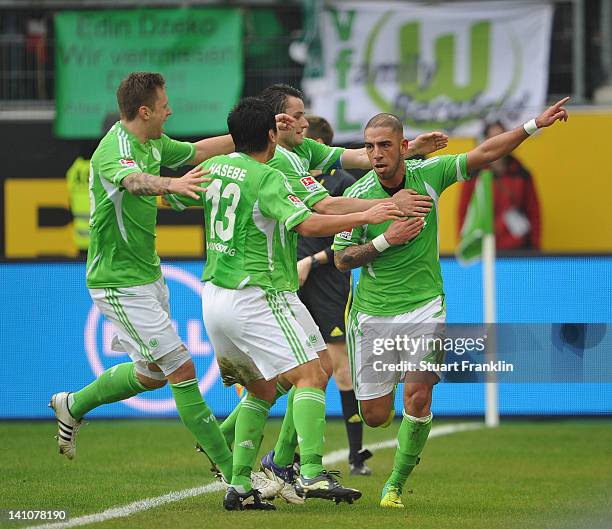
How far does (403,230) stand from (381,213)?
51 centimetres

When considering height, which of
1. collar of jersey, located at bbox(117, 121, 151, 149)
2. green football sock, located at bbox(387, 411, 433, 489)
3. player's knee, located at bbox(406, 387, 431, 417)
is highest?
collar of jersey, located at bbox(117, 121, 151, 149)

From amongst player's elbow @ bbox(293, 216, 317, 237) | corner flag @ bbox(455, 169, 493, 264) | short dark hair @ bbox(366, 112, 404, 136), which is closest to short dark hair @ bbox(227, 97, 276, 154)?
player's elbow @ bbox(293, 216, 317, 237)

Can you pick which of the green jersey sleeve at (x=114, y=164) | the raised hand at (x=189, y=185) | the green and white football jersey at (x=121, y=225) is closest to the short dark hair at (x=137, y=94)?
the green and white football jersey at (x=121, y=225)

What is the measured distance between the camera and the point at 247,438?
8.13 meters

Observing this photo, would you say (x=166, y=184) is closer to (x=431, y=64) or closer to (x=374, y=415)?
(x=374, y=415)

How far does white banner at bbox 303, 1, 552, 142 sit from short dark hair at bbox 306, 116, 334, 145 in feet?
22.2

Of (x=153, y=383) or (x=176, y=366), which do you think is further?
(x=153, y=383)

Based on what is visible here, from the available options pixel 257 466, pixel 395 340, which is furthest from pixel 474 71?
pixel 395 340

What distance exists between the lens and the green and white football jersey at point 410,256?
8.53 m

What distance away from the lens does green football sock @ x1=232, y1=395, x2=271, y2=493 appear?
8.06 metres

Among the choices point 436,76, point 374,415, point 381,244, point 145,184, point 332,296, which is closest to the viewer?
point 145,184

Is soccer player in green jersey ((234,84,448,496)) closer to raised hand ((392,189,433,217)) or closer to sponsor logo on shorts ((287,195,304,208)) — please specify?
raised hand ((392,189,433,217))

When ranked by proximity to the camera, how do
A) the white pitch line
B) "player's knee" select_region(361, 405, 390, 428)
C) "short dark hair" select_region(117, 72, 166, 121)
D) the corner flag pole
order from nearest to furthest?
the white pitch line, "short dark hair" select_region(117, 72, 166, 121), "player's knee" select_region(361, 405, 390, 428), the corner flag pole

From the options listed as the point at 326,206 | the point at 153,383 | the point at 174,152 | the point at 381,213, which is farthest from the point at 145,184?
the point at 153,383
